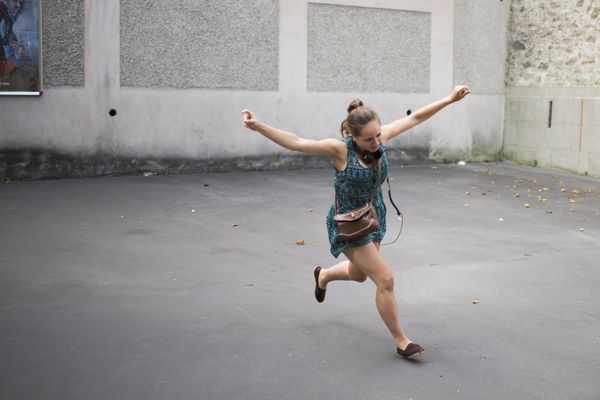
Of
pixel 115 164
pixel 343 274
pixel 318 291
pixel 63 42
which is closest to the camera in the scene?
pixel 343 274

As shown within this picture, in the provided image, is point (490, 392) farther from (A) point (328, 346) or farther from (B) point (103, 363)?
(B) point (103, 363)

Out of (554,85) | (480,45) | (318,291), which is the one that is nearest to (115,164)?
(480,45)

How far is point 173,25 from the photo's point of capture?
13477 mm

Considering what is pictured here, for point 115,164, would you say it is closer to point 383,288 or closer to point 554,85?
point 554,85

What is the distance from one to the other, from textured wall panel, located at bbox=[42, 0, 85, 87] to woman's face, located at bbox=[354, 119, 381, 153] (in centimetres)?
894

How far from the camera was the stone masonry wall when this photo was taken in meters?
14.5

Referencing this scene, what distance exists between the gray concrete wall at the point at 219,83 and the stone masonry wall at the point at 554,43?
1.41 ft

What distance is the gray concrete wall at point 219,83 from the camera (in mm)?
12836

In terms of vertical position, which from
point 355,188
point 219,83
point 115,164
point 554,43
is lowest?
point 115,164

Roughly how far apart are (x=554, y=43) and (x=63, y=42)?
8729 millimetres

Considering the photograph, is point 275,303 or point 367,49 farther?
point 367,49

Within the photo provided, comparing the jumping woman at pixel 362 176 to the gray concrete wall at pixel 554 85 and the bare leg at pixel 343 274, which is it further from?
Answer: the gray concrete wall at pixel 554 85

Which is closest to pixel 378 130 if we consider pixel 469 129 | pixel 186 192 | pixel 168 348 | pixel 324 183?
pixel 168 348

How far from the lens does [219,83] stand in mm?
14023
